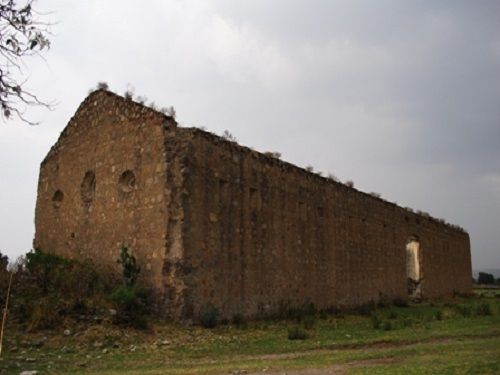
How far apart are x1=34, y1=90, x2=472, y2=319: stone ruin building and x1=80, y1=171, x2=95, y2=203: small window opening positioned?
0.03 m

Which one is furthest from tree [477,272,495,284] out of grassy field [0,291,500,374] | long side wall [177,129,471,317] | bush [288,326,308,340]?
bush [288,326,308,340]

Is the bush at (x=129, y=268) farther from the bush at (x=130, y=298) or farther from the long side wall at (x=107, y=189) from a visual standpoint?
the long side wall at (x=107, y=189)

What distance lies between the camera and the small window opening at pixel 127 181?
14.0 meters

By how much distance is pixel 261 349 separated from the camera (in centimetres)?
993

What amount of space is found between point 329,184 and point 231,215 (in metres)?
5.34

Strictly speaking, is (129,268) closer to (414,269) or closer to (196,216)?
(196,216)

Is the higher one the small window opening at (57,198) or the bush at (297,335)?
the small window opening at (57,198)

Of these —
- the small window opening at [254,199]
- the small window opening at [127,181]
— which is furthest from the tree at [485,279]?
the small window opening at [127,181]

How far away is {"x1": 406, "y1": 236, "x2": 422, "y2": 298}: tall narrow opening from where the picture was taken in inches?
975

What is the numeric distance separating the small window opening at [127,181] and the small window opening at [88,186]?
1.53m

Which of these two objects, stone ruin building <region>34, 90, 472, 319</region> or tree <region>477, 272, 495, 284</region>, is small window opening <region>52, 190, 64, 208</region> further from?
tree <region>477, 272, 495, 284</region>

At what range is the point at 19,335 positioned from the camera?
406 inches

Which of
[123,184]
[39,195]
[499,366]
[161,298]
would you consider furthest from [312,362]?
[39,195]

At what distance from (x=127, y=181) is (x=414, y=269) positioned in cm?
1589
